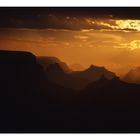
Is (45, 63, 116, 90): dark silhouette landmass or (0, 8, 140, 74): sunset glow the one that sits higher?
(0, 8, 140, 74): sunset glow

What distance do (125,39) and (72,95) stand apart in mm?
537

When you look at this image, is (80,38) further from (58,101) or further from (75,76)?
(58,101)

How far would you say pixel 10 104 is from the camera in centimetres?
342

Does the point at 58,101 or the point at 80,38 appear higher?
the point at 80,38

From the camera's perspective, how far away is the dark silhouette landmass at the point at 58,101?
3.38 m

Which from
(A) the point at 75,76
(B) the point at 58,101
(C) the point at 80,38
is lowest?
(B) the point at 58,101

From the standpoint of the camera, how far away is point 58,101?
341cm

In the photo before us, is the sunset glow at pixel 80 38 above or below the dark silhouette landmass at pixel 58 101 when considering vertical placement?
above

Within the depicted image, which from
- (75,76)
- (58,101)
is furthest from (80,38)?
(58,101)

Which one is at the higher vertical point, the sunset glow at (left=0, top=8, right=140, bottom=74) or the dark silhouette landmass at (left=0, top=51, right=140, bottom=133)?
the sunset glow at (left=0, top=8, right=140, bottom=74)

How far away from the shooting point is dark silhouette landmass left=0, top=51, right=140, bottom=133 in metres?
3.38
